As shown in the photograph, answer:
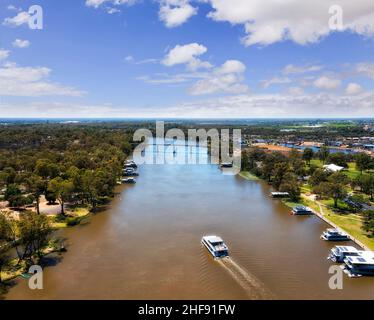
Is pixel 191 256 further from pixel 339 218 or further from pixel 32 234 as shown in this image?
pixel 339 218

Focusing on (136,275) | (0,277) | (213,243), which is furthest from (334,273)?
(0,277)

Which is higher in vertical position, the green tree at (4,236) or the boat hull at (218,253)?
the green tree at (4,236)

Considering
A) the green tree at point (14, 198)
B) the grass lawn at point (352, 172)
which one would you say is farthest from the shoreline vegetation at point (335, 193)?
the green tree at point (14, 198)

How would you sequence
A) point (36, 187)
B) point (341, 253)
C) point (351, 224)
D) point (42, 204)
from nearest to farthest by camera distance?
point (341, 253) → point (351, 224) → point (36, 187) → point (42, 204)

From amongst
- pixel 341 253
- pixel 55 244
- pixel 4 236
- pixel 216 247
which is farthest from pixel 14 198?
pixel 341 253

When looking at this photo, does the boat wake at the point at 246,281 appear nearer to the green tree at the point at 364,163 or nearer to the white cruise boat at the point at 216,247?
the white cruise boat at the point at 216,247

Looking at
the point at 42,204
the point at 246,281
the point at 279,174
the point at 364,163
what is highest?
the point at 364,163
